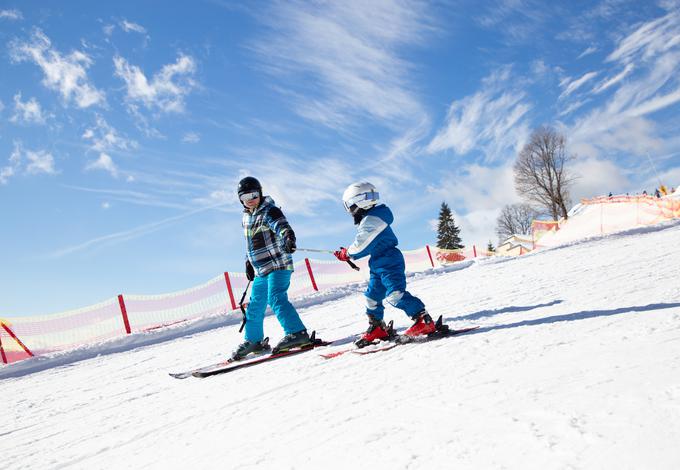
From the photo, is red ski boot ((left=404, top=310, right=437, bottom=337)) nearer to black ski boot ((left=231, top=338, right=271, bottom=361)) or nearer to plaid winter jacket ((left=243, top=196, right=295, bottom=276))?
plaid winter jacket ((left=243, top=196, right=295, bottom=276))

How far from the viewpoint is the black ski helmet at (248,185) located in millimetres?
4969

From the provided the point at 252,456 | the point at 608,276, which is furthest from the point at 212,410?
the point at 608,276

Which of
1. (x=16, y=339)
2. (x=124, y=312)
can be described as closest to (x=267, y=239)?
(x=124, y=312)

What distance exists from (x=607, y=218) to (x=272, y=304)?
32360mm

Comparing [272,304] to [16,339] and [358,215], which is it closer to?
[358,215]

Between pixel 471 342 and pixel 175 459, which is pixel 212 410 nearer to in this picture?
pixel 175 459

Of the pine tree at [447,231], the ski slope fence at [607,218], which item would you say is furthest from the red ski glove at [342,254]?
the pine tree at [447,231]

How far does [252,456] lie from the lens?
1.80 metres

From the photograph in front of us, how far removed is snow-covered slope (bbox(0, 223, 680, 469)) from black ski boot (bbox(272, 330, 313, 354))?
0.33 meters

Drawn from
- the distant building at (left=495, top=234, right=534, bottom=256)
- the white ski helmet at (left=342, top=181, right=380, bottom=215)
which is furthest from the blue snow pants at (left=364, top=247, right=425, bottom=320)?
the distant building at (left=495, top=234, right=534, bottom=256)

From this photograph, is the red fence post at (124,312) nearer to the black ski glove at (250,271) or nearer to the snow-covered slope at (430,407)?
the snow-covered slope at (430,407)

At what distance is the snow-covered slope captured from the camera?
145 centimetres

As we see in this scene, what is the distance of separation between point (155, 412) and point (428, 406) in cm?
202

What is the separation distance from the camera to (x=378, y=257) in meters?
4.14
